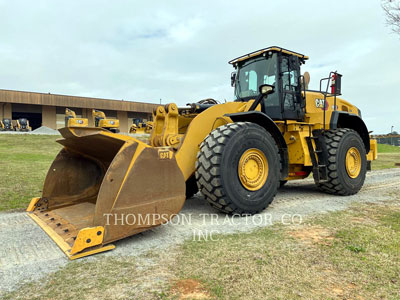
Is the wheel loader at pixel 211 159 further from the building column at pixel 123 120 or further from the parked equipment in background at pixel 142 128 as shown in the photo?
the building column at pixel 123 120

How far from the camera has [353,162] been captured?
6.10 m

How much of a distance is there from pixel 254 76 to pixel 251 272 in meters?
Result: 4.03

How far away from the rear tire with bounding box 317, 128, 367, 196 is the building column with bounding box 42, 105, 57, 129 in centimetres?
3600

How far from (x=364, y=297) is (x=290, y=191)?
14.8 feet

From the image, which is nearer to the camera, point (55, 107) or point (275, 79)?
point (275, 79)

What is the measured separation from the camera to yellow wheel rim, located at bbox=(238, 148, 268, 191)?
4051mm

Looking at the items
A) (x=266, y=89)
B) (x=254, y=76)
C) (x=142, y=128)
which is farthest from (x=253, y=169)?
(x=142, y=128)

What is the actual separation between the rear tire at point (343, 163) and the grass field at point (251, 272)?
2.33m

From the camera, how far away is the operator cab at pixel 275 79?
5301 millimetres

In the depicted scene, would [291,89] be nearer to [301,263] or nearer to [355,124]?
[355,124]

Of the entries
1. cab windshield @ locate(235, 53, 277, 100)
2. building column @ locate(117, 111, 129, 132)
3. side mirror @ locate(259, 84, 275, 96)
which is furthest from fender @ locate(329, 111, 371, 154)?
building column @ locate(117, 111, 129, 132)

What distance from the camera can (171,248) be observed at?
115 inches

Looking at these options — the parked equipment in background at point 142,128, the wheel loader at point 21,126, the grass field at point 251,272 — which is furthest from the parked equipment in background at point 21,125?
the grass field at point 251,272

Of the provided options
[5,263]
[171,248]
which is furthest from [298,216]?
[5,263]
